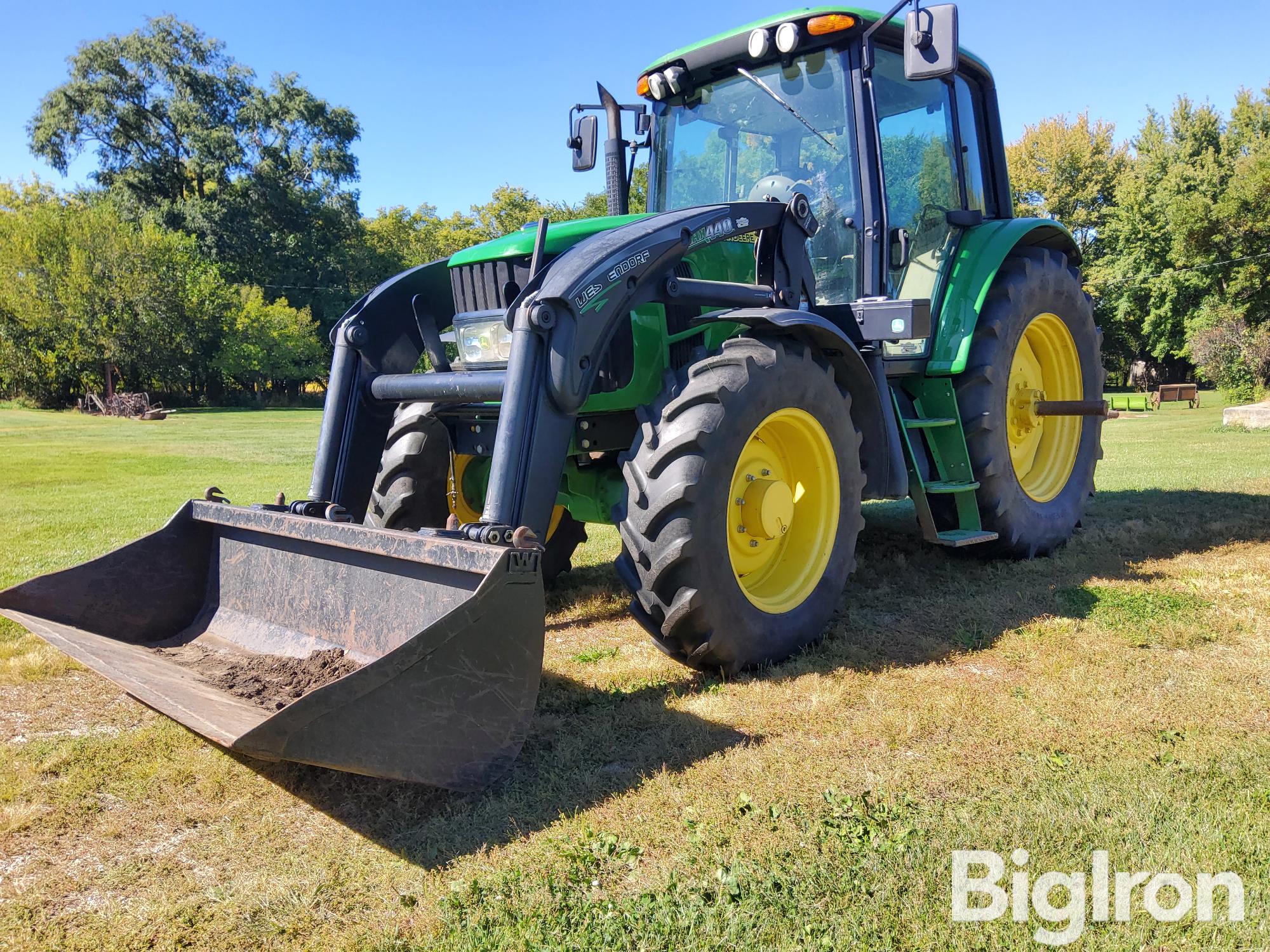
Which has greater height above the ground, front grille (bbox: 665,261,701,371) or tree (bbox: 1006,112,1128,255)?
tree (bbox: 1006,112,1128,255)

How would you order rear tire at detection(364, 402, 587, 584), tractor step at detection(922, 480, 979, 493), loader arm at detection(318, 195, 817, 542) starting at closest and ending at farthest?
loader arm at detection(318, 195, 817, 542), rear tire at detection(364, 402, 587, 584), tractor step at detection(922, 480, 979, 493)

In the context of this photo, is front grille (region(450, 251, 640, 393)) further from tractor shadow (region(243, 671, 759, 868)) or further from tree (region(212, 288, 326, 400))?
tree (region(212, 288, 326, 400))

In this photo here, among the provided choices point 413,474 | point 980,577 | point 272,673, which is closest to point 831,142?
point 980,577

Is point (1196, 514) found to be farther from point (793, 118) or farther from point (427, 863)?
point (427, 863)

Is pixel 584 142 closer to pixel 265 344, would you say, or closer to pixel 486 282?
pixel 486 282

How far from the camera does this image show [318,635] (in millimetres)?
3738

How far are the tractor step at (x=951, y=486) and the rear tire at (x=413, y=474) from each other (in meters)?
2.59

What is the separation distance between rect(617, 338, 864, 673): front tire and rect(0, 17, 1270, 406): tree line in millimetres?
27082

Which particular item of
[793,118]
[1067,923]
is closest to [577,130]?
[793,118]

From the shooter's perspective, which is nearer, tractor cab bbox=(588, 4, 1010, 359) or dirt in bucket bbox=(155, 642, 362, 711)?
→ dirt in bucket bbox=(155, 642, 362, 711)

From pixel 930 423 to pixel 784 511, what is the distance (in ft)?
A: 5.10

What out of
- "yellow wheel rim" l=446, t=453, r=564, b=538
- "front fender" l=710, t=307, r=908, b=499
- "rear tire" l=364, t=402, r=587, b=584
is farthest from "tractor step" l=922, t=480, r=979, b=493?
"rear tire" l=364, t=402, r=587, b=584

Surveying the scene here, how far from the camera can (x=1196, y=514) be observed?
748 cm

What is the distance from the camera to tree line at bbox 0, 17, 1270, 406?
33.2 metres
